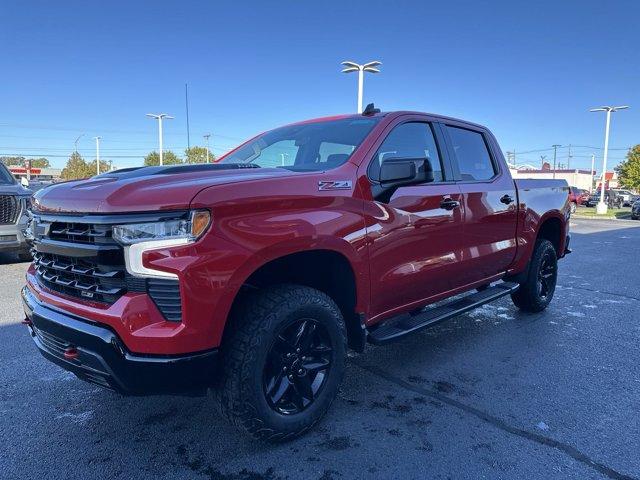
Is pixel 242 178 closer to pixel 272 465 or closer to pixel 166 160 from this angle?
pixel 272 465

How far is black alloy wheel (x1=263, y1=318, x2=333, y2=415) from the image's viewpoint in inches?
104

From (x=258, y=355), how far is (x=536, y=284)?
3876mm

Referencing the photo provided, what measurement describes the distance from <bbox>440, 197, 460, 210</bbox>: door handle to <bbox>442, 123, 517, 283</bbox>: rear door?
0.19 metres

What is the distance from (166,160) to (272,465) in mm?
70523

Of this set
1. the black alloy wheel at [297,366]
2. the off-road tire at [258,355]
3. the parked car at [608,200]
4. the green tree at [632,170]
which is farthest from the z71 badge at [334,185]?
the green tree at [632,170]

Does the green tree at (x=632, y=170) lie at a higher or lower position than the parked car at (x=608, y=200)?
higher

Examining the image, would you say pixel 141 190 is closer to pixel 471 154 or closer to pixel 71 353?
pixel 71 353

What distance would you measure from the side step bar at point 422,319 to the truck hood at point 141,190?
1.25 meters

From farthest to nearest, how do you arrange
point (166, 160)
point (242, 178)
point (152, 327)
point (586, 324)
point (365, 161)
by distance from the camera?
point (166, 160) < point (586, 324) < point (365, 161) < point (242, 178) < point (152, 327)

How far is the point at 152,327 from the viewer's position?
2162 mm

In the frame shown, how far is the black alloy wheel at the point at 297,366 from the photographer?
263cm

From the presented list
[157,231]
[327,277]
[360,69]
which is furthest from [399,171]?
[360,69]

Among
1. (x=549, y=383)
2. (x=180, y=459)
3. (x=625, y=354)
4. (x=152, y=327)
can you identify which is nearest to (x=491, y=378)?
(x=549, y=383)

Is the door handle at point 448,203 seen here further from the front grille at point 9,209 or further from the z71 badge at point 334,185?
the front grille at point 9,209
